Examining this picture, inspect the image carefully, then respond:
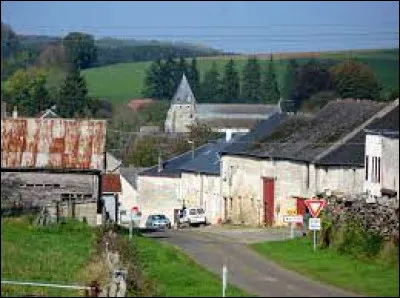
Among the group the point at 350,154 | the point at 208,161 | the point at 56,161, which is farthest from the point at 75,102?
the point at 350,154

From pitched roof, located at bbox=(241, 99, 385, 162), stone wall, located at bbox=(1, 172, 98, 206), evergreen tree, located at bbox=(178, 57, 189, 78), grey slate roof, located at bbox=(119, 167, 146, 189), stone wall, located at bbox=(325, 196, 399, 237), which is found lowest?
stone wall, located at bbox=(325, 196, 399, 237)

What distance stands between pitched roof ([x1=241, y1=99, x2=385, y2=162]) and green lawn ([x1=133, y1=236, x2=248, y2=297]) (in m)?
17.6

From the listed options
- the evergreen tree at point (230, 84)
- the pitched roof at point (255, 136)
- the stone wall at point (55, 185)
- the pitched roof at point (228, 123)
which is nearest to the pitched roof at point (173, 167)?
the evergreen tree at point (230, 84)

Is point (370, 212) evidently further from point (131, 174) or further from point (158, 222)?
point (131, 174)

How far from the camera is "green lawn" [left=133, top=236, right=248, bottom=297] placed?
894 inches

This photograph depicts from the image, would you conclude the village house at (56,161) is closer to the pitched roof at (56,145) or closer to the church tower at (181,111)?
the pitched roof at (56,145)

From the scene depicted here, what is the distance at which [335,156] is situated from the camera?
51.5 m

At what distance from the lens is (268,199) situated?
2210 inches

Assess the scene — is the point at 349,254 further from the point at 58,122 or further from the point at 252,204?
the point at 252,204

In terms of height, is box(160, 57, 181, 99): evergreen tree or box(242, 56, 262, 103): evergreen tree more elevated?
box(160, 57, 181, 99): evergreen tree

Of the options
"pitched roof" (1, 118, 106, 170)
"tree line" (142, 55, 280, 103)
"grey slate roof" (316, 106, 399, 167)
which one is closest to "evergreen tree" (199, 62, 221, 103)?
"tree line" (142, 55, 280, 103)

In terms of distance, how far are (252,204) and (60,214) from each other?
696 inches

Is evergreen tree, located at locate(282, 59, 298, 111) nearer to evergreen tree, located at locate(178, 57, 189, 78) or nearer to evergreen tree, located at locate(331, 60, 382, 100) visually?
evergreen tree, located at locate(331, 60, 382, 100)

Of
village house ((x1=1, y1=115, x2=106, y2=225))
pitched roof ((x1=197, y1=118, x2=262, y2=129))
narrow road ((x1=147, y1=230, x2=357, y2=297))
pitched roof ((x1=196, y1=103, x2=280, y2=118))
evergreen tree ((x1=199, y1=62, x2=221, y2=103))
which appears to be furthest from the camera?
pitched roof ((x1=197, y1=118, x2=262, y2=129))
